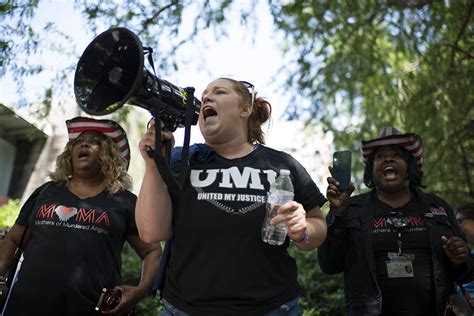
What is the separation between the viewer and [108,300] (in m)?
2.89

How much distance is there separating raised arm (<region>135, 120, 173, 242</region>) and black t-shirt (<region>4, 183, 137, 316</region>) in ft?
2.80

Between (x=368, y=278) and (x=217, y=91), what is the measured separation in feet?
4.79

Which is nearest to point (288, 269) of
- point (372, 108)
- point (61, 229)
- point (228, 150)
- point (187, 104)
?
point (228, 150)

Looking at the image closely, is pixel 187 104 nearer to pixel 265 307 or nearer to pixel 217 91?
pixel 217 91

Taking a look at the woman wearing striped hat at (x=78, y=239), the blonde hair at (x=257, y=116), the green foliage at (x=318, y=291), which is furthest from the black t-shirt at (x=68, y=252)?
the green foliage at (x=318, y=291)

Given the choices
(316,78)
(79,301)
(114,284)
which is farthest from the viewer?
(316,78)

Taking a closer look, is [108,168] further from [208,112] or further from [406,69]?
[406,69]

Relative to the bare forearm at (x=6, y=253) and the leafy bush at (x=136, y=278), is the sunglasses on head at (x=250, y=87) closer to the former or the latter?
the bare forearm at (x=6, y=253)

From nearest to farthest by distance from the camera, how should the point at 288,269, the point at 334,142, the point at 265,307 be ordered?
the point at 265,307
the point at 288,269
the point at 334,142

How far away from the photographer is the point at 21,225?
3207 mm

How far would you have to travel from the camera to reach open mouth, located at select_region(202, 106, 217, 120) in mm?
2443

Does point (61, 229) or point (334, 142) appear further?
point (334, 142)

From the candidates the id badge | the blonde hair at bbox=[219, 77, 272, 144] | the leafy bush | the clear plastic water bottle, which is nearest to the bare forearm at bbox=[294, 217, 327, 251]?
the clear plastic water bottle

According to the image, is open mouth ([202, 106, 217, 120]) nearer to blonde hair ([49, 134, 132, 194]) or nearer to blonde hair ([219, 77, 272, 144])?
blonde hair ([219, 77, 272, 144])
